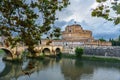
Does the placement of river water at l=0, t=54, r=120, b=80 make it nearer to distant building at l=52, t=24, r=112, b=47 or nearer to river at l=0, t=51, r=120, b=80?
river at l=0, t=51, r=120, b=80

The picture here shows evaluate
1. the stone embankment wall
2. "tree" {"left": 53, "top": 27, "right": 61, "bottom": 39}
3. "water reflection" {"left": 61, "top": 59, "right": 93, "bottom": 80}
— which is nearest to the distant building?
the stone embankment wall

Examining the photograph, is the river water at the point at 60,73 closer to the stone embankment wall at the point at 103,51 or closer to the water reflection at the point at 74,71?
the water reflection at the point at 74,71

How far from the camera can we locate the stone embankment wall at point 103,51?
37812mm

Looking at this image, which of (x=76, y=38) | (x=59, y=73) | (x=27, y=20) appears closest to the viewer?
(x=27, y=20)

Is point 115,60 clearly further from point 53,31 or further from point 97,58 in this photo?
Result: point 53,31

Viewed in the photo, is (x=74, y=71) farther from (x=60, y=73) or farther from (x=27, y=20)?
(x=27, y=20)

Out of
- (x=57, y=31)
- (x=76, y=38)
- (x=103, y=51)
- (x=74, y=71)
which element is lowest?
(x=74, y=71)

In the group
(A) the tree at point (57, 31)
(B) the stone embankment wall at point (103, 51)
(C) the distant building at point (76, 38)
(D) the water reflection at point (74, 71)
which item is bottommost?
(D) the water reflection at point (74, 71)

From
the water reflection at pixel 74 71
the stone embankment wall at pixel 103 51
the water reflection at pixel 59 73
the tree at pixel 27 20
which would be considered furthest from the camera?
the stone embankment wall at pixel 103 51

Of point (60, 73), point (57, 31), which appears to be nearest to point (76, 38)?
point (60, 73)

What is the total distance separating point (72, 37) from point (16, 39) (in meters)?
49.8

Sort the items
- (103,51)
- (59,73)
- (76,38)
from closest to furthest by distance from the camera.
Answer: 1. (59,73)
2. (103,51)
3. (76,38)

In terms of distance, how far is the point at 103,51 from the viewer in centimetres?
3994

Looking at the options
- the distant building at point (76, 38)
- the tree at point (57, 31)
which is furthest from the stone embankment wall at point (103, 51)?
the tree at point (57, 31)
